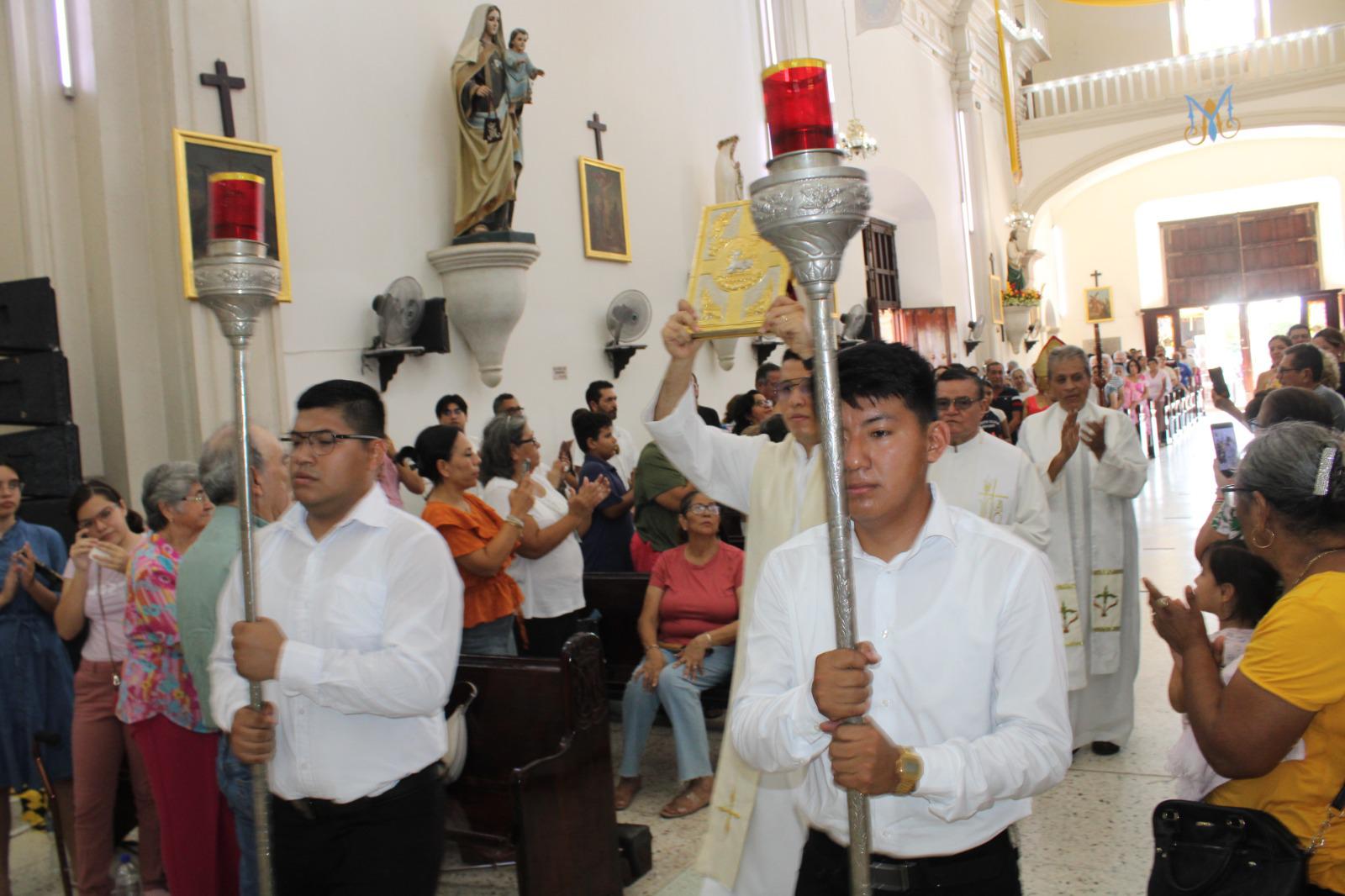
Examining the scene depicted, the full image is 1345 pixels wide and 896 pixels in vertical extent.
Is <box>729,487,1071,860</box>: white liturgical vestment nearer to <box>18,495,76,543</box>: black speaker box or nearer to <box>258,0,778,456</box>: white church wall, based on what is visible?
<box>18,495,76,543</box>: black speaker box

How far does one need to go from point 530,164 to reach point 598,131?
949 mm

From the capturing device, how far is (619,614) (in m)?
5.64

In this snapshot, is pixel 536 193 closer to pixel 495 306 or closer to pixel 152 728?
pixel 495 306

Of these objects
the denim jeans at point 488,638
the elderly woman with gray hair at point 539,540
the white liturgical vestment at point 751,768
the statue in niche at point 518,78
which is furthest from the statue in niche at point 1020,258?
the white liturgical vestment at point 751,768

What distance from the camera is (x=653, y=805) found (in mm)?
4805

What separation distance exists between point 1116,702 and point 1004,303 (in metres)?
15.9

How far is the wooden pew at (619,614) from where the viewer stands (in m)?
5.57

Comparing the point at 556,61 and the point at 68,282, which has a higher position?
the point at 556,61

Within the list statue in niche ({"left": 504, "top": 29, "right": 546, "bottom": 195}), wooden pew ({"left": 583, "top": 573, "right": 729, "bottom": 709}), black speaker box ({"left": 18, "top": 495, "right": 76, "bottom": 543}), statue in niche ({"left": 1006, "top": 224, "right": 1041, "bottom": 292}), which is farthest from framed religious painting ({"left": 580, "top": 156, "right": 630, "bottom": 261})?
statue in niche ({"left": 1006, "top": 224, "right": 1041, "bottom": 292})

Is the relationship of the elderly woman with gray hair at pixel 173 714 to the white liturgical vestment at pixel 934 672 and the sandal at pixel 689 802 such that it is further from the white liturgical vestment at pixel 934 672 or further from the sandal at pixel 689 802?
the white liturgical vestment at pixel 934 672

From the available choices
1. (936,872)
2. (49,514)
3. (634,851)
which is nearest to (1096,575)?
(634,851)

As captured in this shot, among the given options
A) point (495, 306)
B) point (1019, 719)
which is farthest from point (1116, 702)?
point (495, 306)

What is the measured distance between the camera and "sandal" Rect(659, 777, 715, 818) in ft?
15.2

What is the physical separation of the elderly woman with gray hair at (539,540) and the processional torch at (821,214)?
10.6ft
